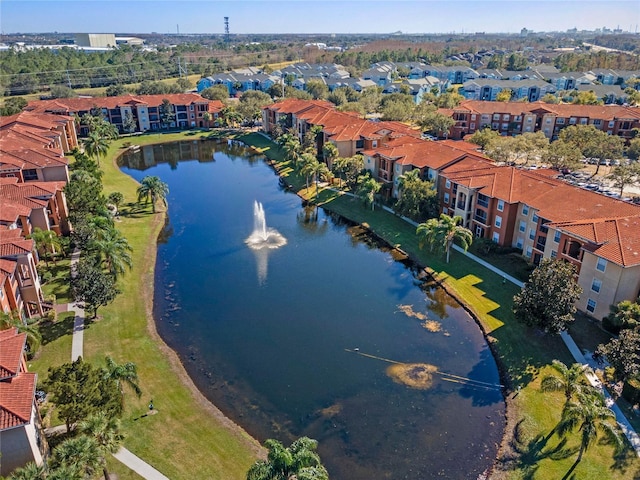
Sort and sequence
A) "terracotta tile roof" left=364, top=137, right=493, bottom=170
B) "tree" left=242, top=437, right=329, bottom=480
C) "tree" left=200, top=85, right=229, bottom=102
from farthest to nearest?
"tree" left=200, top=85, right=229, bottom=102
"terracotta tile roof" left=364, top=137, right=493, bottom=170
"tree" left=242, top=437, right=329, bottom=480

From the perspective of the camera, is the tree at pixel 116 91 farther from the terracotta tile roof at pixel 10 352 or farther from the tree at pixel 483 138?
the terracotta tile roof at pixel 10 352

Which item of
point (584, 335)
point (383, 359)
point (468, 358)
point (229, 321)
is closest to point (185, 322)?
point (229, 321)

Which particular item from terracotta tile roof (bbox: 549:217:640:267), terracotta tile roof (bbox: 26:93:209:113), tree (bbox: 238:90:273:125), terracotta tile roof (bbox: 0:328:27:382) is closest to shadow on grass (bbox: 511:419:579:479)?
terracotta tile roof (bbox: 549:217:640:267)

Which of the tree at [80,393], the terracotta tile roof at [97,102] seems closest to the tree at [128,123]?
the terracotta tile roof at [97,102]

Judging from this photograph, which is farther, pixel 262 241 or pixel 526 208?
pixel 262 241

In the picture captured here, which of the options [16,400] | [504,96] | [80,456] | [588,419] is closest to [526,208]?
[588,419]

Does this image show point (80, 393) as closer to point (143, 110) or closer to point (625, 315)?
point (625, 315)

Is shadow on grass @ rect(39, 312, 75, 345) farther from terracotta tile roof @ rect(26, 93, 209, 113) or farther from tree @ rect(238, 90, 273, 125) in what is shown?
tree @ rect(238, 90, 273, 125)
